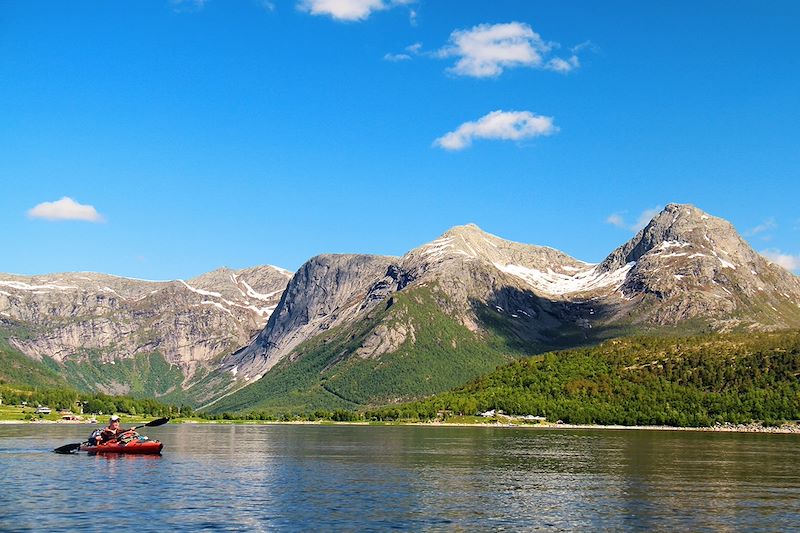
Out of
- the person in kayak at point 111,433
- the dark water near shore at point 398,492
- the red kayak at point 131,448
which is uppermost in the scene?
the person in kayak at point 111,433

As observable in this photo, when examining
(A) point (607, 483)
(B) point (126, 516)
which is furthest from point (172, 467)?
(A) point (607, 483)

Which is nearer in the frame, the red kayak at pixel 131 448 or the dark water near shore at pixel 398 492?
the dark water near shore at pixel 398 492

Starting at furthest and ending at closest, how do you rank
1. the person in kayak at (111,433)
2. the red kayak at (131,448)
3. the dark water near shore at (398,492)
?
the person in kayak at (111,433), the red kayak at (131,448), the dark water near shore at (398,492)

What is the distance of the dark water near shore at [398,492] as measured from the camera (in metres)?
84.0

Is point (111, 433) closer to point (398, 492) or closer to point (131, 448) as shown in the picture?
point (131, 448)

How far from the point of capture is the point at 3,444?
624 feet

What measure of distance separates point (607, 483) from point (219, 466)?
61.9m

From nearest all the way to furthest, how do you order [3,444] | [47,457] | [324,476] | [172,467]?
1. [324,476]
2. [172,467]
3. [47,457]
4. [3,444]

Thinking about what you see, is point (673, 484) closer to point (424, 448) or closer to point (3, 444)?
point (424, 448)

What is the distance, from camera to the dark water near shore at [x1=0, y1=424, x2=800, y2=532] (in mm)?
84000

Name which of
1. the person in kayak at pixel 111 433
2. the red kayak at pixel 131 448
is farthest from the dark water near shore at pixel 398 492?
the person in kayak at pixel 111 433

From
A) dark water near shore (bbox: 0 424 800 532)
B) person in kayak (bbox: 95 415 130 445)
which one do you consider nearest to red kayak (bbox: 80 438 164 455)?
person in kayak (bbox: 95 415 130 445)

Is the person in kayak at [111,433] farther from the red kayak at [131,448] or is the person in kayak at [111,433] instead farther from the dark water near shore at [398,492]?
the dark water near shore at [398,492]

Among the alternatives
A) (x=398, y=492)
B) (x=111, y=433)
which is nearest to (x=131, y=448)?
(x=111, y=433)
